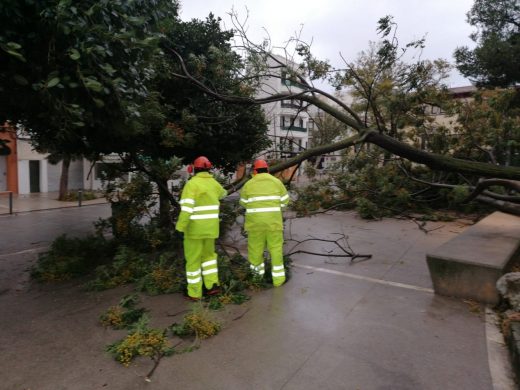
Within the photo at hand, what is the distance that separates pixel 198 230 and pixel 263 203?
0.96 meters

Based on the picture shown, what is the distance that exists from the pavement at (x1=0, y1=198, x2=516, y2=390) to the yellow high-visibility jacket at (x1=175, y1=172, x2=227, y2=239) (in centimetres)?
91

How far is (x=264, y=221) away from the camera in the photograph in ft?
15.8

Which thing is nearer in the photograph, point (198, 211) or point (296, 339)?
point (296, 339)

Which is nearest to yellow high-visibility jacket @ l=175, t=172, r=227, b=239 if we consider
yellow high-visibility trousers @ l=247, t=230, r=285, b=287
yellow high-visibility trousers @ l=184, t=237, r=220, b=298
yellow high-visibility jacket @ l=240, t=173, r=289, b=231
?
yellow high-visibility trousers @ l=184, t=237, r=220, b=298

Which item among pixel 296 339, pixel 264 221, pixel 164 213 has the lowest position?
pixel 296 339

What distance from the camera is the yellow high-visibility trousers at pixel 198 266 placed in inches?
175

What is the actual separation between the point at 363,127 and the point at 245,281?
2.85 m

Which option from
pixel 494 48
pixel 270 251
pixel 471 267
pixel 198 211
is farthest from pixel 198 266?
pixel 494 48

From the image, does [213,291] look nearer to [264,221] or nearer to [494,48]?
[264,221]

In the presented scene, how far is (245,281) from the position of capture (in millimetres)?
4910

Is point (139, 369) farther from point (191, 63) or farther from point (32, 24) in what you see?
point (191, 63)

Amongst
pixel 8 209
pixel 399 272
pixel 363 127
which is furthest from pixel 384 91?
pixel 8 209

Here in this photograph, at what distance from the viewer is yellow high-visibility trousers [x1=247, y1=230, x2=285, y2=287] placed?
4879mm

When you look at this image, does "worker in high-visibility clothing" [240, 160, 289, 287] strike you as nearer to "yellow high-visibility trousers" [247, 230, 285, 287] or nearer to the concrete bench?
"yellow high-visibility trousers" [247, 230, 285, 287]
